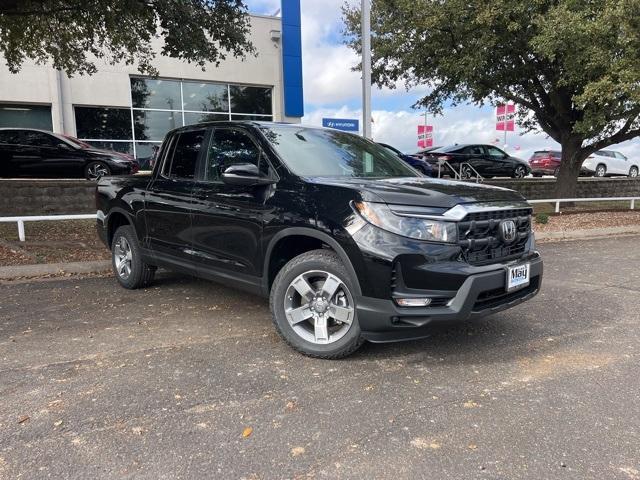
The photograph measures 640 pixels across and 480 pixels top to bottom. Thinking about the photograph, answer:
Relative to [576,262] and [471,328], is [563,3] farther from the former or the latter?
[471,328]

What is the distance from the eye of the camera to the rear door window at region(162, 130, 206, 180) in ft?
17.0

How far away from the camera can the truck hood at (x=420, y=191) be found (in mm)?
3619

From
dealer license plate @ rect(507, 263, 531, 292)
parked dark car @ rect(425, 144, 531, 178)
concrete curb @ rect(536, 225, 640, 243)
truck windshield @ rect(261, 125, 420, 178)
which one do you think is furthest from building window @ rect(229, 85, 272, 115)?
dealer license plate @ rect(507, 263, 531, 292)

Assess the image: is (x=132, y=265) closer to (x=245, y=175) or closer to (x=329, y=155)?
(x=245, y=175)

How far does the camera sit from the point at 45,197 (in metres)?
11.2

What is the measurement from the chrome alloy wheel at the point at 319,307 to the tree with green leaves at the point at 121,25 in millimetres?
6753

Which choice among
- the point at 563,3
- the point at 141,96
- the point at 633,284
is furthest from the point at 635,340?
the point at 141,96

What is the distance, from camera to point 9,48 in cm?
1106

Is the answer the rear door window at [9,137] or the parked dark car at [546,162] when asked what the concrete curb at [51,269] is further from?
the parked dark car at [546,162]

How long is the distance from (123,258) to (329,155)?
3146 mm

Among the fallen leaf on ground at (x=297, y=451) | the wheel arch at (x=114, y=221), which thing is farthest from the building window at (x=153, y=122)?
the fallen leaf on ground at (x=297, y=451)

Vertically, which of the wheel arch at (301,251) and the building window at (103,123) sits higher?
the building window at (103,123)

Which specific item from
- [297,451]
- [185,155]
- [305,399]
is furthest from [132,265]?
[297,451]

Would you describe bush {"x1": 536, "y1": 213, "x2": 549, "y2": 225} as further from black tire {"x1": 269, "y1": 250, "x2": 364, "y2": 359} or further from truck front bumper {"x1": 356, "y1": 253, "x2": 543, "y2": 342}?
black tire {"x1": 269, "y1": 250, "x2": 364, "y2": 359}
